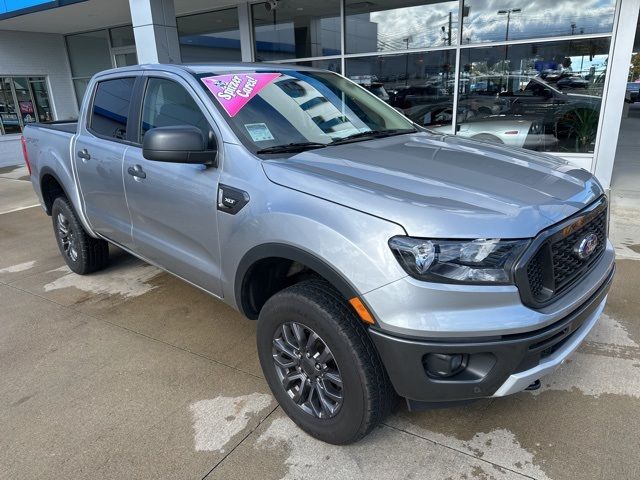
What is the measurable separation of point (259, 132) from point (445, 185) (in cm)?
113

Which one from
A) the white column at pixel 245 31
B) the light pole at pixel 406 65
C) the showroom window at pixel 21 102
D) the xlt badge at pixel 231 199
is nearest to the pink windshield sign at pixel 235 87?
the xlt badge at pixel 231 199

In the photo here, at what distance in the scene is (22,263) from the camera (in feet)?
17.6

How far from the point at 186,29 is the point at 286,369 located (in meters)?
12.0

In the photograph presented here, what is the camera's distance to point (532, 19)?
774 centimetres

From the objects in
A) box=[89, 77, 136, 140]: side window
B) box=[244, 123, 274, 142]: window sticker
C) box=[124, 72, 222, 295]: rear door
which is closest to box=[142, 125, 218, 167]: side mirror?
box=[124, 72, 222, 295]: rear door

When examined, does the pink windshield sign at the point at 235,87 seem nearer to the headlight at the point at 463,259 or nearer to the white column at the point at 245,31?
the headlight at the point at 463,259

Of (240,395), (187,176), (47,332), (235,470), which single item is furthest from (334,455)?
(47,332)

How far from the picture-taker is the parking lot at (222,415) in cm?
232

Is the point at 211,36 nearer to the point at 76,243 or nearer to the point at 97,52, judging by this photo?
the point at 97,52

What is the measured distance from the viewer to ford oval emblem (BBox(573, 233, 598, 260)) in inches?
88.4

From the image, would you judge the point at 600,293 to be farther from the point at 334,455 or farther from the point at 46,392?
the point at 46,392

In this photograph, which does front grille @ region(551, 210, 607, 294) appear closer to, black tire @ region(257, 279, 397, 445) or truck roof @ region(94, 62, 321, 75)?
black tire @ region(257, 279, 397, 445)

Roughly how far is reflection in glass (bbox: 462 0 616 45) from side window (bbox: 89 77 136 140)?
255 inches

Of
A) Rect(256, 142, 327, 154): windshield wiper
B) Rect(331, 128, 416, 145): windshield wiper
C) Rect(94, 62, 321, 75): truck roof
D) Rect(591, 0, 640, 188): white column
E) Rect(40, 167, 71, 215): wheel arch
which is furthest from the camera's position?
Rect(591, 0, 640, 188): white column
